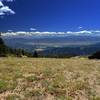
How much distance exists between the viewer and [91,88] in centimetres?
1895

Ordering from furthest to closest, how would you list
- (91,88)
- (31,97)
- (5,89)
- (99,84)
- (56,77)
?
(56,77), (99,84), (91,88), (5,89), (31,97)

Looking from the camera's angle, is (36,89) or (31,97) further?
(36,89)

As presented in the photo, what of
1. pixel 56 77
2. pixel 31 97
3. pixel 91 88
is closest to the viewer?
pixel 31 97

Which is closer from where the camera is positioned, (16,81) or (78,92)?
(78,92)

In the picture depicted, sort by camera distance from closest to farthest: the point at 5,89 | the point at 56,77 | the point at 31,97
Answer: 1. the point at 31,97
2. the point at 5,89
3. the point at 56,77

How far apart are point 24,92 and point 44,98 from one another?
1511 mm

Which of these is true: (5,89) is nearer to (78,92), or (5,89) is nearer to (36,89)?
(36,89)

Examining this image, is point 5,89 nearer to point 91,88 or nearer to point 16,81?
point 16,81

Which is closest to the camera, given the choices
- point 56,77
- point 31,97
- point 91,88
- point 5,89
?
point 31,97

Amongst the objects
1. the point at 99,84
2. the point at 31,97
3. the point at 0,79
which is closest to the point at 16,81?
the point at 0,79

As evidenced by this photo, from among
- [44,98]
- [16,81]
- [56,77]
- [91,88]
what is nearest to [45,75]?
[56,77]

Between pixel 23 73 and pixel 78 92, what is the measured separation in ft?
22.5

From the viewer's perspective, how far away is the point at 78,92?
17.7m

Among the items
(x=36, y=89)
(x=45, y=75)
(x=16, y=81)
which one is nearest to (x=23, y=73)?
(x=45, y=75)
